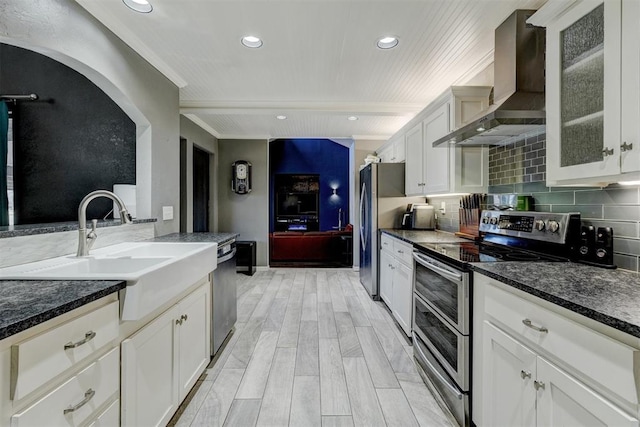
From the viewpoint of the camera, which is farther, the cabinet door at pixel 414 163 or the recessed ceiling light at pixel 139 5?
the cabinet door at pixel 414 163

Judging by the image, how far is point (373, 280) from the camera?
12.8 ft

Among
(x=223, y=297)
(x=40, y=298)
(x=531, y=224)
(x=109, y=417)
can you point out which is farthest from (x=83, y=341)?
(x=531, y=224)

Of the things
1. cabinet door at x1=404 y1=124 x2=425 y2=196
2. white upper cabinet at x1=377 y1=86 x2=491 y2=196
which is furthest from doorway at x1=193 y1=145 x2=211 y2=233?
white upper cabinet at x1=377 y1=86 x2=491 y2=196

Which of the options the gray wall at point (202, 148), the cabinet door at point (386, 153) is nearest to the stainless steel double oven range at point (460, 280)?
the cabinet door at point (386, 153)

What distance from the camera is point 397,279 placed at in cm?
305

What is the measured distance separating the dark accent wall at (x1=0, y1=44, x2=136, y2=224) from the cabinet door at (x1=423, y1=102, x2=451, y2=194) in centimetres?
290

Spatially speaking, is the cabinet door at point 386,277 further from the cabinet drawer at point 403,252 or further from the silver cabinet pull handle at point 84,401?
the silver cabinet pull handle at point 84,401

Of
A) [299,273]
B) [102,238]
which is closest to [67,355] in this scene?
[102,238]

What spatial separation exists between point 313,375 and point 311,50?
2.58 metres

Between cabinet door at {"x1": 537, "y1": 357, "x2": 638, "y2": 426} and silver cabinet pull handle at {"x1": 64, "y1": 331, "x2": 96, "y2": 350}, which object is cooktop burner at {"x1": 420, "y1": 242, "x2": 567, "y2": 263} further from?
silver cabinet pull handle at {"x1": 64, "y1": 331, "x2": 96, "y2": 350}

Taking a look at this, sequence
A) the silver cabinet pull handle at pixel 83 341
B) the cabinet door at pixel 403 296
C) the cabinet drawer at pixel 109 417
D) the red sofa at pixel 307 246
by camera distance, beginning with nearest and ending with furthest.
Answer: the silver cabinet pull handle at pixel 83 341 < the cabinet drawer at pixel 109 417 < the cabinet door at pixel 403 296 < the red sofa at pixel 307 246

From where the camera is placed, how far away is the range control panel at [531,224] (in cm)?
161

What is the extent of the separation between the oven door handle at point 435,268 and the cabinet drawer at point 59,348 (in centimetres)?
160

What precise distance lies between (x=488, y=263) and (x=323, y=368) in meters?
1.41
